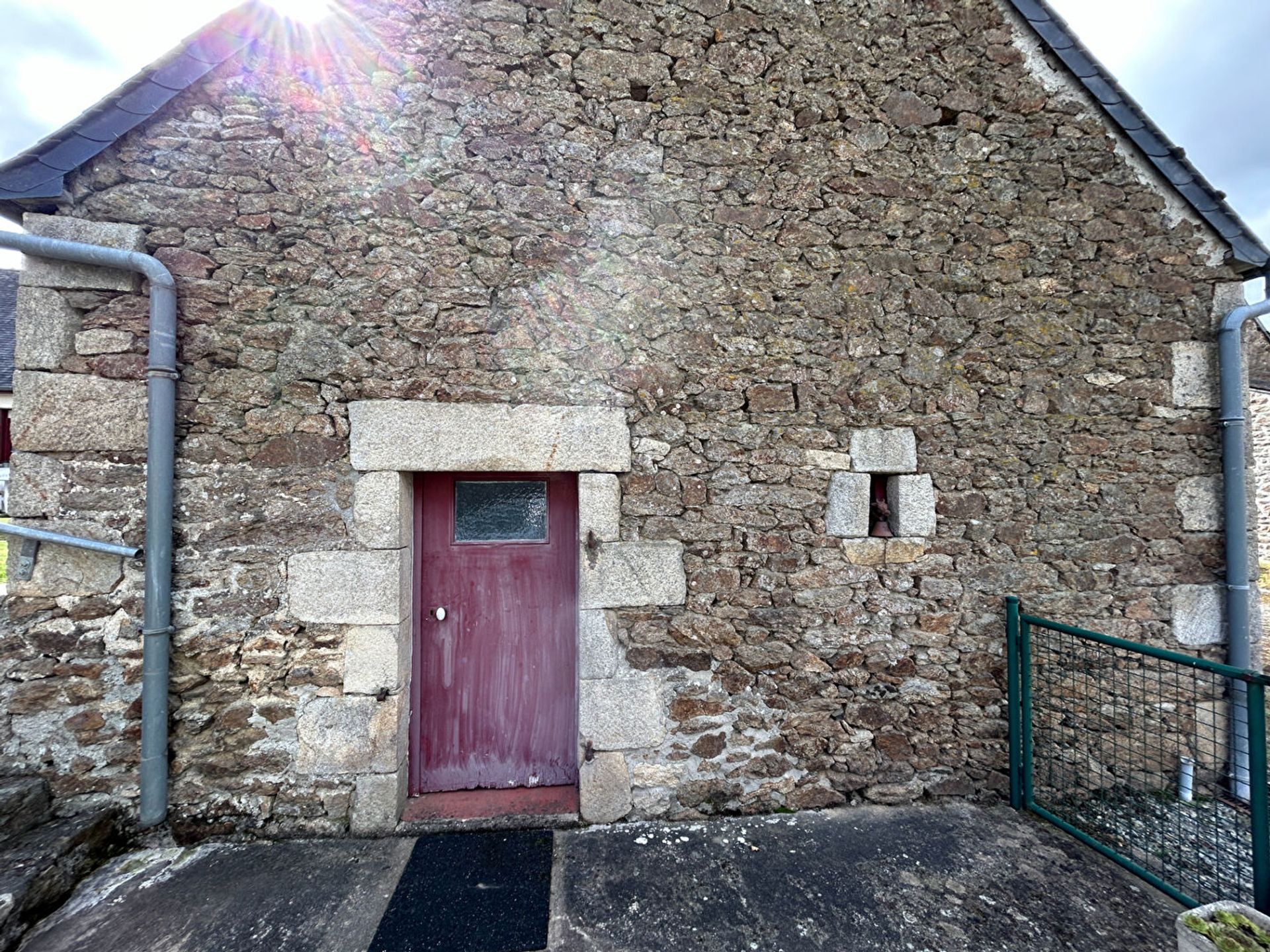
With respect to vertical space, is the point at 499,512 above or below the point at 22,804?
above

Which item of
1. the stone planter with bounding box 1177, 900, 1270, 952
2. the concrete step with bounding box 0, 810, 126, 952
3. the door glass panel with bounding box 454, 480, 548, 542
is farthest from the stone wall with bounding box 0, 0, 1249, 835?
the stone planter with bounding box 1177, 900, 1270, 952

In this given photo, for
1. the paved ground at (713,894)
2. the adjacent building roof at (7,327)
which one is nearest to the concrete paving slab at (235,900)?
the paved ground at (713,894)

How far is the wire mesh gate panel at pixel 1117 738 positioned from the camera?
2646 mm

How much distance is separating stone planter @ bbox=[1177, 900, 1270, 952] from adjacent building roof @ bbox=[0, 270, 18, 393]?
9002mm

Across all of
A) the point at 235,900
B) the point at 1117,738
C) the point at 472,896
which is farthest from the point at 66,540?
the point at 1117,738

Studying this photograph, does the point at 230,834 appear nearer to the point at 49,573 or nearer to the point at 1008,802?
the point at 49,573

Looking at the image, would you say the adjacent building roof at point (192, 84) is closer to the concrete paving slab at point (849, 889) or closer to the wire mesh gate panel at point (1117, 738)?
the wire mesh gate panel at point (1117, 738)

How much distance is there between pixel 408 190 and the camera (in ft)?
8.34

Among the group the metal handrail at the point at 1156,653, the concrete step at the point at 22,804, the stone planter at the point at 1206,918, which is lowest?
the stone planter at the point at 1206,918

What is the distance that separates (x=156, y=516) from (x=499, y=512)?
4.96 ft

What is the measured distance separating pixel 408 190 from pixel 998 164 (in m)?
3.26

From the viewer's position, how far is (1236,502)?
2.83 meters

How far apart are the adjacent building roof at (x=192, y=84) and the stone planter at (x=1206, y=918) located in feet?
10.9

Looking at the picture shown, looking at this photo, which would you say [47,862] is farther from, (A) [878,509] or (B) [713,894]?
(A) [878,509]
